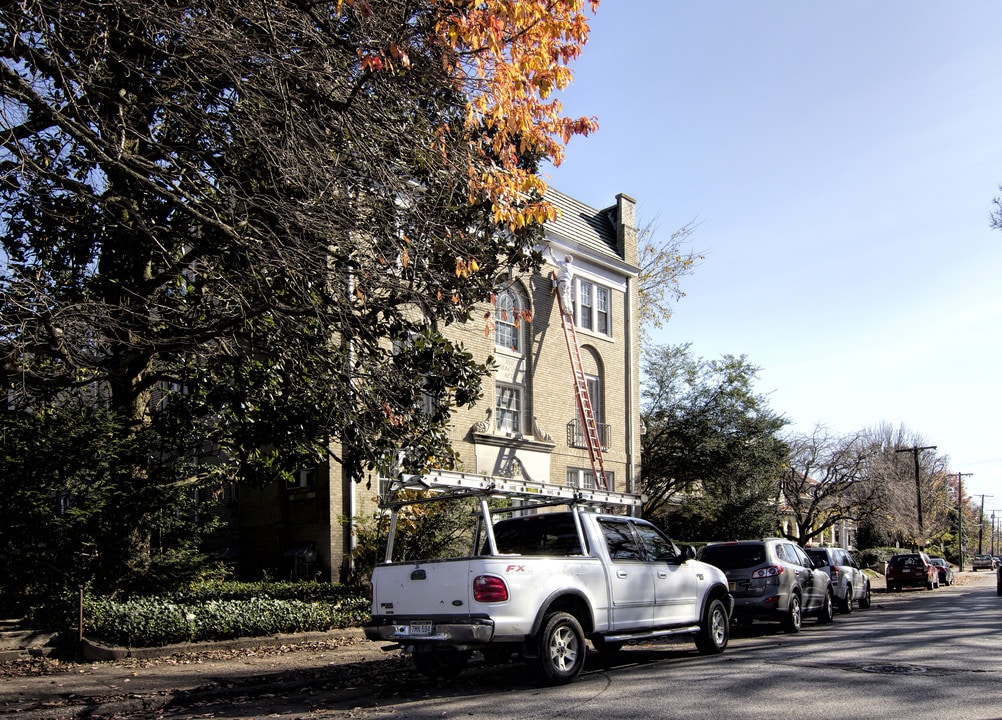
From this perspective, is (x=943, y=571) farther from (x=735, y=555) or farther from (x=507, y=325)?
(x=735, y=555)

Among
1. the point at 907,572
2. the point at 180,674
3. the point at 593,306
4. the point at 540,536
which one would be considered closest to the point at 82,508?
the point at 180,674

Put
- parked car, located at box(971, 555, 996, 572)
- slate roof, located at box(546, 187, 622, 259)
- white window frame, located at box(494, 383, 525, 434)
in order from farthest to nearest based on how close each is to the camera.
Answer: parked car, located at box(971, 555, 996, 572) → slate roof, located at box(546, 187, 622, 259) → white window frame, located at box(494, 383, 525, 434)

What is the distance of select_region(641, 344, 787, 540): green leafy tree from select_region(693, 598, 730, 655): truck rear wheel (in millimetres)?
19316

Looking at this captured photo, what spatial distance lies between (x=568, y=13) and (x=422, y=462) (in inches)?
298

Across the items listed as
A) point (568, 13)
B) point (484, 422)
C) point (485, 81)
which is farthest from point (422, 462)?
point (484, 422)

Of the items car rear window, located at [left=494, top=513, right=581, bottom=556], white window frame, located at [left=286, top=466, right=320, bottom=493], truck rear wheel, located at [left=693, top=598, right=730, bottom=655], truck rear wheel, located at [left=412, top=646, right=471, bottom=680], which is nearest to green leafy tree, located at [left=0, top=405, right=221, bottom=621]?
white window frame, located at [left=286, top=466, right=320, bottom=493]

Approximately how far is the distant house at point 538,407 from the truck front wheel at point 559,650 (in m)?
10.0

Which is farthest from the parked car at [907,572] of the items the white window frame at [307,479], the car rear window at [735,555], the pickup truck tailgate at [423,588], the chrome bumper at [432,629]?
the chrome bumper at [432,629]

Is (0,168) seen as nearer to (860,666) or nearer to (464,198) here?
(464,198)

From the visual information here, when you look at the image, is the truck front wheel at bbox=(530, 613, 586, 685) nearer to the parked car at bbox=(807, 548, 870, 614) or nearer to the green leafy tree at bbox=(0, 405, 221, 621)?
the green leafy tree at bbox=(0, 405, 221, 621)

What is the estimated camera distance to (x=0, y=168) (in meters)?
9.86

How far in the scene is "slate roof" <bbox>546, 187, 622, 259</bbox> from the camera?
2875cm

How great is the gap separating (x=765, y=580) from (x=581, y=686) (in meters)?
6.95

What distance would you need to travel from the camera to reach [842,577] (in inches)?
833
